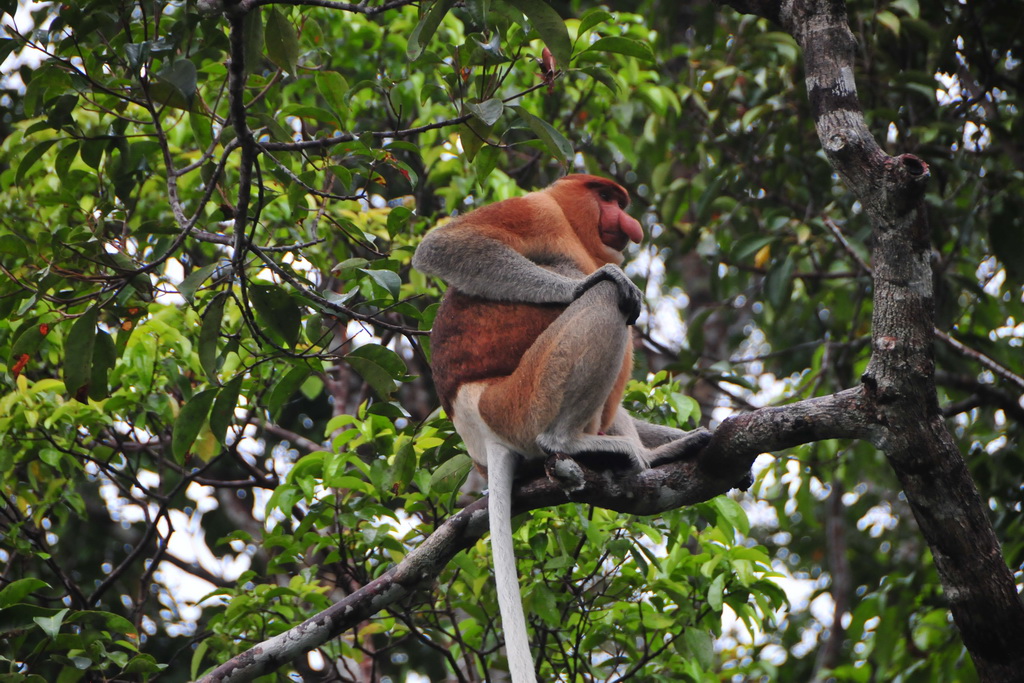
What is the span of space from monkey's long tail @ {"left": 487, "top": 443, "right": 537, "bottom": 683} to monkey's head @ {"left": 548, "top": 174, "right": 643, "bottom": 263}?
3.10 feet

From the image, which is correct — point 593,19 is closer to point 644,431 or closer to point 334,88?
point 334,88

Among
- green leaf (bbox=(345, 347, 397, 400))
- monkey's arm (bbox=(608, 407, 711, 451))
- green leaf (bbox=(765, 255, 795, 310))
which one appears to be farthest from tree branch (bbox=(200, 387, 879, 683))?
green leaf (bbox=(765, 255, 795, 310))

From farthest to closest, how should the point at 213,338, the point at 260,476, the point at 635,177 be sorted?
1. the point at 635,177
2. the point at 260,476
3. the point at 213,338

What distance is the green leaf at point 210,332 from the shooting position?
106 inches

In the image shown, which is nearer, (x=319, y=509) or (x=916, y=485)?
(x=916, y=485)

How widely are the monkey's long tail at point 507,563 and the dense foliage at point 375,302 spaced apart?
206mm

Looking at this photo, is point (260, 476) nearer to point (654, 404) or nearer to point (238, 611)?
point (238, 611)

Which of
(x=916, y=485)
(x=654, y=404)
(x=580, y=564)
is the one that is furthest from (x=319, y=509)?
(x=916, y=485)

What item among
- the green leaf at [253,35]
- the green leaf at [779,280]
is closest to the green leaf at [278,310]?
the green leaf at [253,35]

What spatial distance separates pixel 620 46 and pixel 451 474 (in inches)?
59.6

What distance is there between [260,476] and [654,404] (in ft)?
5.84

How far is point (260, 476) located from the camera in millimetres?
3953

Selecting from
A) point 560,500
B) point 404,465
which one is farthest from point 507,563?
point 404,465

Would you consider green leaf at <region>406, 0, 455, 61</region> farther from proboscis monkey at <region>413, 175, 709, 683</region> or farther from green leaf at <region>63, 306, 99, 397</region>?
green leaf at <region>63, 306, 99, 397</region>
